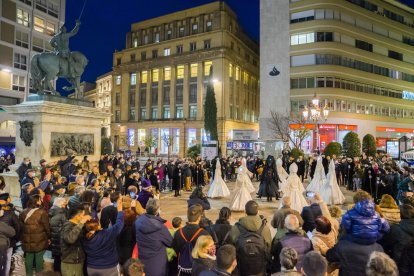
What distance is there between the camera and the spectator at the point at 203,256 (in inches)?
161

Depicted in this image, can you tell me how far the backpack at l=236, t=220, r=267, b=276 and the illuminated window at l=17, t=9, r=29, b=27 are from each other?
1964 inches

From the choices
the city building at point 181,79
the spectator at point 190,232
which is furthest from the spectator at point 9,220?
the city building at point 181,79

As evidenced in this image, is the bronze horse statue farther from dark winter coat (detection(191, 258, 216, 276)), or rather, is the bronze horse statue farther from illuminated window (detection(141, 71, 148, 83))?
illuminated window (detection(141, 71, 148, 83))

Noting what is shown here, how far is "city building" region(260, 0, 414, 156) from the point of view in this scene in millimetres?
42812

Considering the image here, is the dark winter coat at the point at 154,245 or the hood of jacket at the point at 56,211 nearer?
the dark winter coat at the point at 154,245

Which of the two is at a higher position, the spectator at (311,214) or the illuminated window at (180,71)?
the illuminated window at (180,71)

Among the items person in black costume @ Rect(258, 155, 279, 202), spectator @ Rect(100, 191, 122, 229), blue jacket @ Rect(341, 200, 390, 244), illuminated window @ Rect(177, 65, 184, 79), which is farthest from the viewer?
illuminated window @ Rect(177, 65, 184, 79)

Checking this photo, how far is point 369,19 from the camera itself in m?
46.9

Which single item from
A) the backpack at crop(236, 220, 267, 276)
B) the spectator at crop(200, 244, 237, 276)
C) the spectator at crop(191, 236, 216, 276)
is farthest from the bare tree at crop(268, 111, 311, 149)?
the spectator at crop(200, 244, 237, 276)

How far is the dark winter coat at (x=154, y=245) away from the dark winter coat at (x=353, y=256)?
2404mm

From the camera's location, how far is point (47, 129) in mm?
15188

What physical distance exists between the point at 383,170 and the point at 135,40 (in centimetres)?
6537

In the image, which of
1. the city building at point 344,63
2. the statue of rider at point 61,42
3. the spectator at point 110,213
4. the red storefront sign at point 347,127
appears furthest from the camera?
the red storefront sign at point 347,127

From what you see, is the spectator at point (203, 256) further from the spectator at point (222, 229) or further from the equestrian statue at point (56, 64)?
the equestrian statue at point (56, 64)
